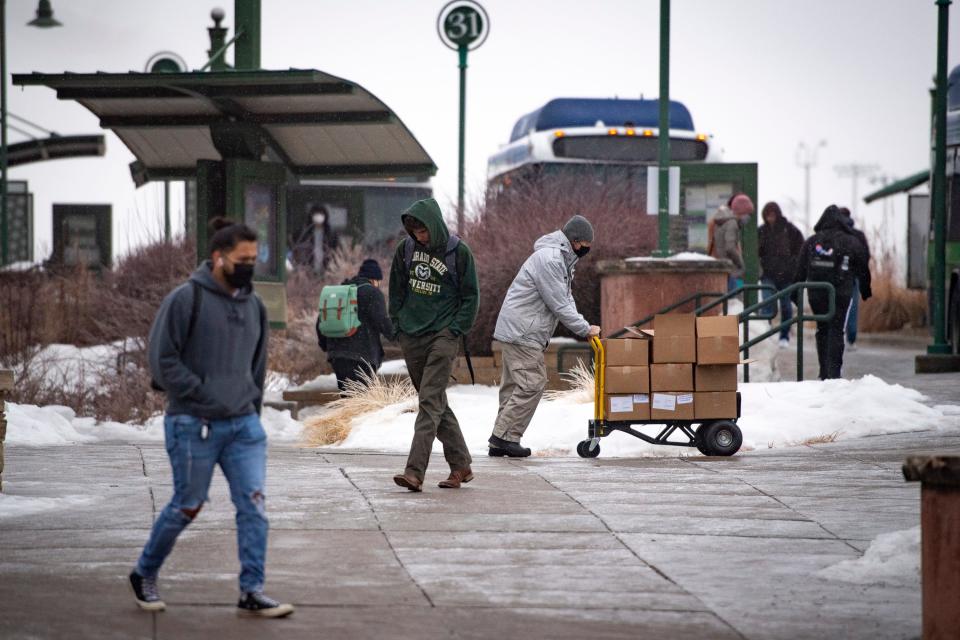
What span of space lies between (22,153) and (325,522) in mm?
28485

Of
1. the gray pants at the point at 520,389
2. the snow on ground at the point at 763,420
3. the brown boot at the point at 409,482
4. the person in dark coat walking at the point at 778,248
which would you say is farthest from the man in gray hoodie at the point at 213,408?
the person in dark coat walking at the point at 778,248

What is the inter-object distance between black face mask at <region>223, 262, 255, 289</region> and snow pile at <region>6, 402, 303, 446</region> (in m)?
7.83

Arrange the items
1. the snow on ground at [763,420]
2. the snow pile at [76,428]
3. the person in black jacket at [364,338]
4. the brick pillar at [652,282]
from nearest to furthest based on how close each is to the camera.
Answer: the snow on ground at [763,420]
the snow pile at [76,428]
the person in black jacket at [364,338]
the brick pillar at [652,282]

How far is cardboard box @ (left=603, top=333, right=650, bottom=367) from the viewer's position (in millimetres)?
12203

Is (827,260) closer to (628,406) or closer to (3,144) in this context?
(628,406)

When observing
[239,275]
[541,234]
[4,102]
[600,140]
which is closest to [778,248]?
[600,140]

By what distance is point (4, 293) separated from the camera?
66.4 feet

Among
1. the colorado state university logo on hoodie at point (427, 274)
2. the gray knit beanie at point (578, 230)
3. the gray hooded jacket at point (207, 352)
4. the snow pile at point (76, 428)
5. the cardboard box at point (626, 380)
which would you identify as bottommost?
the snow pile at point (76, 428)

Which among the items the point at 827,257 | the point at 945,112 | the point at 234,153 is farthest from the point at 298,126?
the point at 945,112

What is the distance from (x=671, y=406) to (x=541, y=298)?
1.30 metres

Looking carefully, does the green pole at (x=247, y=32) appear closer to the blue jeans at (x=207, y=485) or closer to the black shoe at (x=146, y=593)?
the blue jeans at (x=207, y=485)

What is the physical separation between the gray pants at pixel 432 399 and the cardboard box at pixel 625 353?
244cm

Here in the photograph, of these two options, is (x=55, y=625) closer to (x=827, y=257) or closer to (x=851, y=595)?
(x=851, y=595)

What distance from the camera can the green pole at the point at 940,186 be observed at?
749 inches
